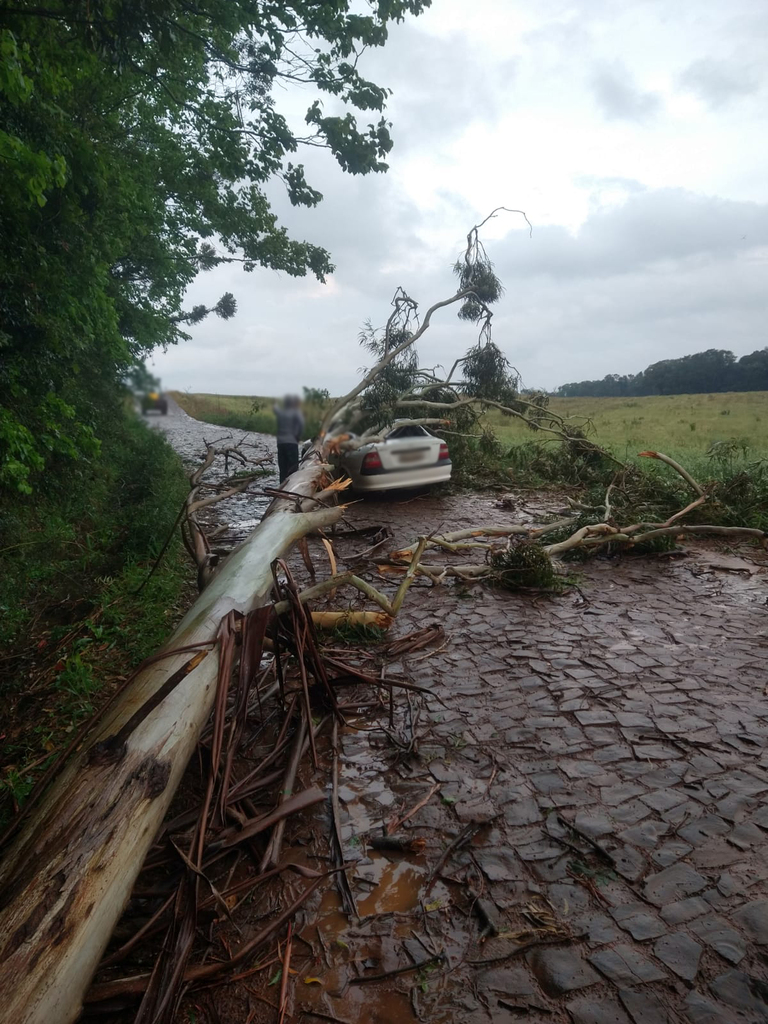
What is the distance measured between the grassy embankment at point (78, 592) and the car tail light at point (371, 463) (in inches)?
107

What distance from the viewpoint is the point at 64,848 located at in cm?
178

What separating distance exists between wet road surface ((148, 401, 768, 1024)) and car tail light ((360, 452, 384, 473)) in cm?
503

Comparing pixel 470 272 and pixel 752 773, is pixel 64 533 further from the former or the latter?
pixel 470 272

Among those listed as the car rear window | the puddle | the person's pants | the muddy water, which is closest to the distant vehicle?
the muddy water

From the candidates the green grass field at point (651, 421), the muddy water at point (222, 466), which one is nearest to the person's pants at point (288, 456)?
the muddy water at point (222, 466)

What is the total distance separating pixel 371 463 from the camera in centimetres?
926

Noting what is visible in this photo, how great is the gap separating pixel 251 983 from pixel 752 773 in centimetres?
230

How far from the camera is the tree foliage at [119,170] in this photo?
5223mm

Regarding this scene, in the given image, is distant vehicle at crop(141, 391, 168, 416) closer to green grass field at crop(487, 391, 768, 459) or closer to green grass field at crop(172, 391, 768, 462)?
green grass field at crop(172, 391, 768, 462)

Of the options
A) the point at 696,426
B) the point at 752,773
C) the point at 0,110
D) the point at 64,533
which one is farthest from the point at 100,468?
the point at 696,426

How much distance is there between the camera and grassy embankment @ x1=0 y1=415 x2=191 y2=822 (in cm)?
386

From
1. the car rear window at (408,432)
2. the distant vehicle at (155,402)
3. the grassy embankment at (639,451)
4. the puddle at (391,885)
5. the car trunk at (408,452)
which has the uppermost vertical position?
the distant vehicle at (155,402)

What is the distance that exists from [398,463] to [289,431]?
2.16 m

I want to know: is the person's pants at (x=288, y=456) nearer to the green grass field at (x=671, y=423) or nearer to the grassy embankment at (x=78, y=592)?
the grassy embankment at (x=78, y=592)
